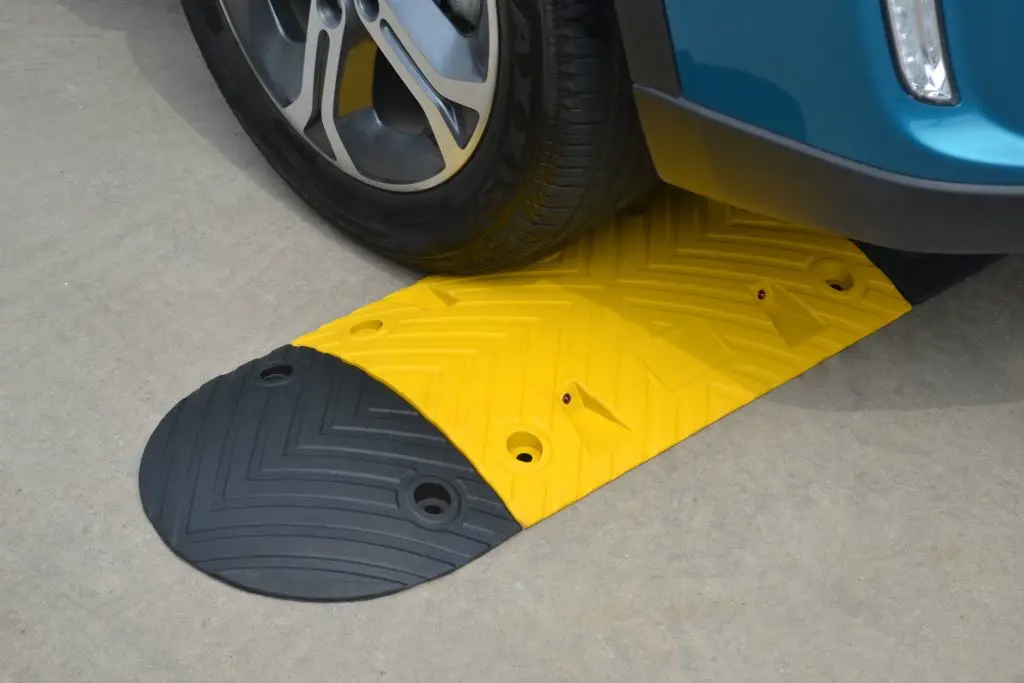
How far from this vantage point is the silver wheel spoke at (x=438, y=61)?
1.33 m

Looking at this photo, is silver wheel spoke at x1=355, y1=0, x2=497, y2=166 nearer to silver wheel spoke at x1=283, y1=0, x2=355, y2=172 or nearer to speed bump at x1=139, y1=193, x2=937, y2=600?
silver wheel spoke at x1=283, y1=0, x2=355, y2=172

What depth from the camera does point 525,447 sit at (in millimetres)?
1366

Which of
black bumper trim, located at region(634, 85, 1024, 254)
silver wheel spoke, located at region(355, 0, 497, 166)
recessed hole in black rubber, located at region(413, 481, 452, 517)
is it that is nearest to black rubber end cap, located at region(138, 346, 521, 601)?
recessed hole in black rubber, located at region(413, 481, 452, 517)

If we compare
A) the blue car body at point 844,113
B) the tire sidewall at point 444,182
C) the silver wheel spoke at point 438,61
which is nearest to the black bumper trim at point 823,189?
the blue car body at point 844,113

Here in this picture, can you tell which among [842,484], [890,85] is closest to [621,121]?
[890,85]

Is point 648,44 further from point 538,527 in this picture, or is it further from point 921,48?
point 538,527

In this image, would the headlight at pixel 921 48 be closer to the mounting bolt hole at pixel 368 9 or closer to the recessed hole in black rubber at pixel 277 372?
the mounting bolt hole at pixel 368 9

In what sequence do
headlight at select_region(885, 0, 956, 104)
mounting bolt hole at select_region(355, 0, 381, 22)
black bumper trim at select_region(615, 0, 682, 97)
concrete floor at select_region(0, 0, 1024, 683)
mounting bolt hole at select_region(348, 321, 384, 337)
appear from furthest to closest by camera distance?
1. mounting bolt hole at select_region(348, 321, 384, 337)
2. mounting bolt hole at select_region(355, 0, 381, 22)
3. concrete floor at select_region(0, 0, 1024, 683)
4. black bumper trim at select_region(615, 0, 682, 97)
5. headlight at select_region(885, 0, 956, 104)

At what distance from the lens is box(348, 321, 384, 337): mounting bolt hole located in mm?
1535

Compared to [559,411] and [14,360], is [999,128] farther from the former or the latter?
[14,360]

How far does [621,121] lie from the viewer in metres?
1.26

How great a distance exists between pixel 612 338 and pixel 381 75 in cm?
56

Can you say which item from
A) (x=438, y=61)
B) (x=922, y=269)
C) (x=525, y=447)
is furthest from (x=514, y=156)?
(x=922, y=269)

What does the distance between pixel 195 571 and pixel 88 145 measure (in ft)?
3.64
